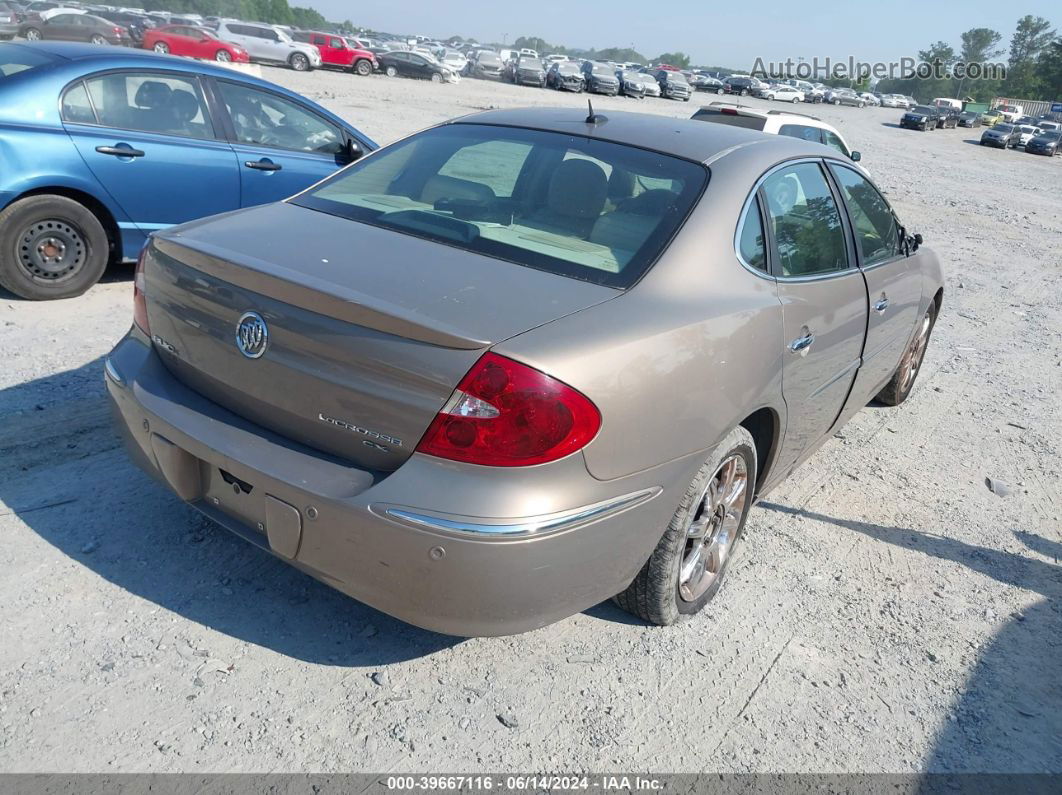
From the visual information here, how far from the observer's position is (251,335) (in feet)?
8.87

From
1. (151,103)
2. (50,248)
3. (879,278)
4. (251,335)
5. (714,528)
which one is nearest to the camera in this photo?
(251,335)

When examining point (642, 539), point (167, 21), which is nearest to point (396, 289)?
point (642, 539)

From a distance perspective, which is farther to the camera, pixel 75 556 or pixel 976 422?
pixel 976 422

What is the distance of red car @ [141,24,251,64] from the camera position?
108ft

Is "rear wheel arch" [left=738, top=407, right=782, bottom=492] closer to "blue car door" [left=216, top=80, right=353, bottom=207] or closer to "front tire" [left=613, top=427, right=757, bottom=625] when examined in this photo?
"front tire" [left=613, top=427, right=757, bottom=625]

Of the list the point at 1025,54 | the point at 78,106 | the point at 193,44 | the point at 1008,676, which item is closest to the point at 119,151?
the point at 78,106

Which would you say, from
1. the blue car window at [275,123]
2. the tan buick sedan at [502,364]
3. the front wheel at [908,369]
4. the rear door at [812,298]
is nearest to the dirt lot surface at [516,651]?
the tan buick sedan at [502,364]

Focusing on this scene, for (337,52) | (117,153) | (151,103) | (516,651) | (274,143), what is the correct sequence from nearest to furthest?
(516,651)
(117,153)
(151,103)
(274,143)
(337,52)

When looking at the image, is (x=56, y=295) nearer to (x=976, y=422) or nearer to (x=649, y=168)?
(x=649, y=168)

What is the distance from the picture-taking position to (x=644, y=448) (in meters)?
2.68

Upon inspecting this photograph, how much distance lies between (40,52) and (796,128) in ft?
29.1

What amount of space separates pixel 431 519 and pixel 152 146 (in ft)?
15.1

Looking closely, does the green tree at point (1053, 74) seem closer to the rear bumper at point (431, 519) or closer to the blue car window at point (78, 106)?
the blue car window at point (78, 106)

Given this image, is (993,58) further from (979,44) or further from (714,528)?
(714,528)
